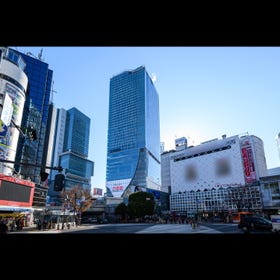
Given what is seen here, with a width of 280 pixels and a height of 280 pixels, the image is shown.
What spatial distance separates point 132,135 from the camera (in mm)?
98750

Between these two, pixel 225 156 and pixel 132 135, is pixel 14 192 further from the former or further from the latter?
pixel 132 135

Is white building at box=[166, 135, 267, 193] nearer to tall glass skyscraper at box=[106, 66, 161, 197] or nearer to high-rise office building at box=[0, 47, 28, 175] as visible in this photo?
tall glass skyscraper at box=[106, 66, 161, 197]

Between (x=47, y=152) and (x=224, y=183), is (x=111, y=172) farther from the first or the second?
(x=224, y=183)

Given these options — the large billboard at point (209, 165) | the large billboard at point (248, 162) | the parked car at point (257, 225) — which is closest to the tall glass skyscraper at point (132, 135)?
the large billboard at point (209, 165)

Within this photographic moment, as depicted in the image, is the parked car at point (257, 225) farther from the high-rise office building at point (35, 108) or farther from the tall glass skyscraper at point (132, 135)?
the tall glass skyscraper at point (132, 135)

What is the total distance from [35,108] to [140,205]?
4139 cm

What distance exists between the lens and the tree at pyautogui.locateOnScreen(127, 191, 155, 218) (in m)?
43.5

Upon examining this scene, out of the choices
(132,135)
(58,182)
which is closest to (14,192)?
(58,182)

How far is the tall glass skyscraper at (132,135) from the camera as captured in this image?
9475 centimetres

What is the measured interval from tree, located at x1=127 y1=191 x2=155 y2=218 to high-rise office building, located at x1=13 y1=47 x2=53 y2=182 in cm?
2899

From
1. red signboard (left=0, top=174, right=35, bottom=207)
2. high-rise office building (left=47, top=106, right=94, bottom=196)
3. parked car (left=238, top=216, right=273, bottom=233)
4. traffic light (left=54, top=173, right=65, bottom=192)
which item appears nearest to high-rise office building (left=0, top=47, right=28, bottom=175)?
red signboard (left=0, top=174, right=35, bottom=207)

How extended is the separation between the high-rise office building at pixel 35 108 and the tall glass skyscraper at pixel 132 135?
127 feet

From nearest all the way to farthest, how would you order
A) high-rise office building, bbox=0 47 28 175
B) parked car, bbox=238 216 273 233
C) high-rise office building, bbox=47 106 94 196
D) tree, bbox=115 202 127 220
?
parked car, bbox=238 216 273 233, high-rise office building, bbox=0 47 28 175, tree, bbox=115 202 127 220, high-rise office building, bbox=47 106 94 196
